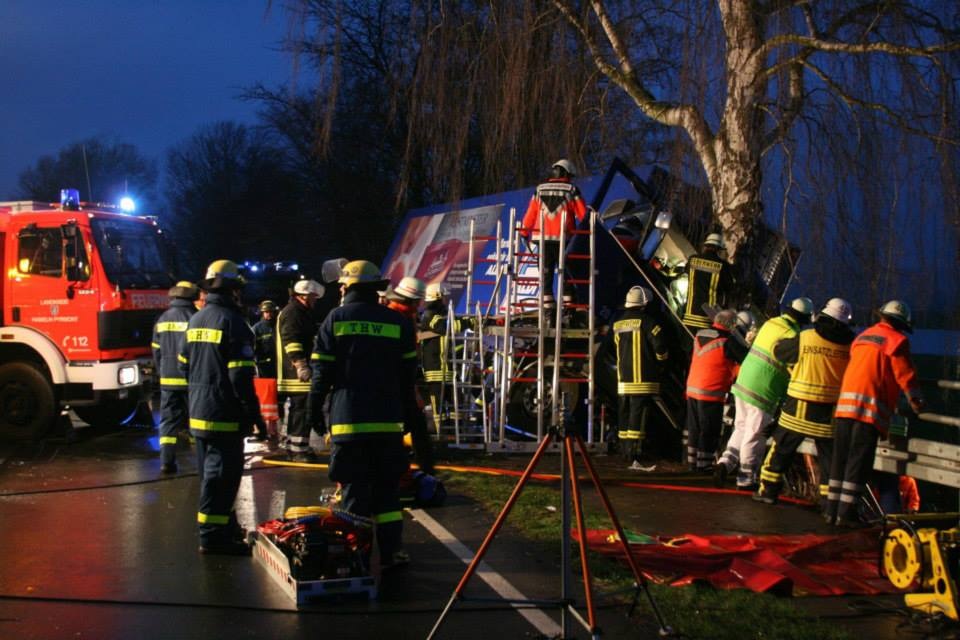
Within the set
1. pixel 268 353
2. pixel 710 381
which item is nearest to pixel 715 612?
pixel 710 381

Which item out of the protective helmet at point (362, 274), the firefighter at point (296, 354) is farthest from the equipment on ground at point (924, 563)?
the firefighter at point (296, 354)

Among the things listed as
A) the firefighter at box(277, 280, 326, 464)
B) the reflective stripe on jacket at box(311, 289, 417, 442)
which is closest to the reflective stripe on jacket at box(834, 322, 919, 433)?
the reflective stripe on jacket at box(311, 289, 417, 442)

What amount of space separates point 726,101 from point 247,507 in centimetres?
570

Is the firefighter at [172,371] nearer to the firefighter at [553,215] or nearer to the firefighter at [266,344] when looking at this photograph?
the firefighter at [266,344]

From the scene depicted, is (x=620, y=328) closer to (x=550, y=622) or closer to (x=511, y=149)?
(x=511, y=149)

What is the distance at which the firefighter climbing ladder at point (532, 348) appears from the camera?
11.0 m

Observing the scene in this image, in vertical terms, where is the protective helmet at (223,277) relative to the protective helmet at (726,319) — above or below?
above

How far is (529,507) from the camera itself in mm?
8484

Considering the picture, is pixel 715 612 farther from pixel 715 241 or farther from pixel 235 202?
pixel 235 202

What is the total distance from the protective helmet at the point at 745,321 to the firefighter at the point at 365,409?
538 cm

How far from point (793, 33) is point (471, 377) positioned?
18.3ft

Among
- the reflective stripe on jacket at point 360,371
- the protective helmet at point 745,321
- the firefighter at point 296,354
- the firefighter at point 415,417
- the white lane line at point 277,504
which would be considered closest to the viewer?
the reflective stripe on jacket at point 360,371

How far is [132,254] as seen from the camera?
1371 centimetres

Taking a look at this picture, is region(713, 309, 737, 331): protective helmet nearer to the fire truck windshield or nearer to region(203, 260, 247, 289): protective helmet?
region(203, 260, 247, 289): protective helmet
